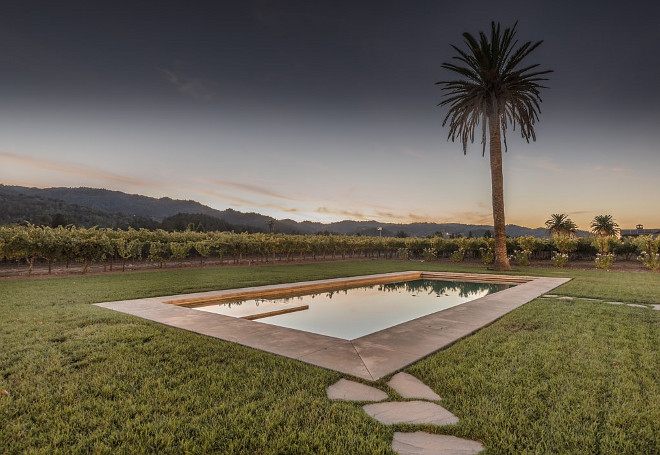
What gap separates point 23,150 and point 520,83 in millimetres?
29257

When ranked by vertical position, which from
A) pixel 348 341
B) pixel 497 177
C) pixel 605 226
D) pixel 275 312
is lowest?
pixel 275 312

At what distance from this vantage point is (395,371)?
3328mm

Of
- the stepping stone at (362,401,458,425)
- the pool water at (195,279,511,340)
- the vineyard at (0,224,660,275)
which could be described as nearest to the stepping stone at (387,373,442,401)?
the stepping stone at (362,401,458,425)

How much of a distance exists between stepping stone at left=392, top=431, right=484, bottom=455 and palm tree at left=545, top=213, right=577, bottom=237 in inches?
2288

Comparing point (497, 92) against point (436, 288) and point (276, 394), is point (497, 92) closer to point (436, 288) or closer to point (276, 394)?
point (436, 288)

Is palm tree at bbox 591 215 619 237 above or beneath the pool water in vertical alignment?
above

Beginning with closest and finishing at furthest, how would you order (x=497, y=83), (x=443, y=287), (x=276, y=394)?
(x=276, y=394) < (x=443, y=287) < (x=497, y=83)

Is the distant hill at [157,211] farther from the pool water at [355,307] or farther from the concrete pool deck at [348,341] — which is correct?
the concrete pool deck at [348,341]

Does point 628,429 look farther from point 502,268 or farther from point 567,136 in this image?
point 567,136

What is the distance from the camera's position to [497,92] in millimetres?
15875

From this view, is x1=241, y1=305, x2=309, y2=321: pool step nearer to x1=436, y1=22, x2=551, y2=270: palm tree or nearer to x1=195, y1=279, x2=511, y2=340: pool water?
x1=195, y1=279, x2=511, y2=340: pool water

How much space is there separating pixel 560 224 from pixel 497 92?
4365 cm

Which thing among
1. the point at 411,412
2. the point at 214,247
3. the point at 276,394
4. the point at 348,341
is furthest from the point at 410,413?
the point at 214,247

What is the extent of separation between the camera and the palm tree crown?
15414mm
